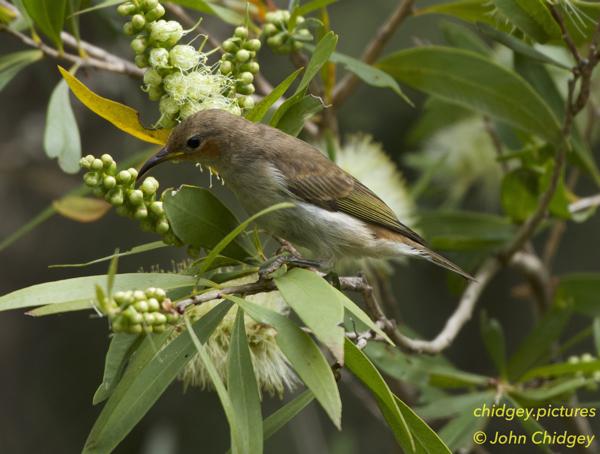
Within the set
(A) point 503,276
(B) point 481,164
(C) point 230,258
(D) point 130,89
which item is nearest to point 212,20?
(D) point 130,89

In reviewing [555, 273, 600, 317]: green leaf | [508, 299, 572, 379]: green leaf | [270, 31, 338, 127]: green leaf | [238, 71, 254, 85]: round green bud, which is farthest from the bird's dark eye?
[555, 273, 600, 317]: green leaf

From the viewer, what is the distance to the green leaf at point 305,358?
161 cm

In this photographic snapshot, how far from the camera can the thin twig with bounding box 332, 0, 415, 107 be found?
291 centimetres

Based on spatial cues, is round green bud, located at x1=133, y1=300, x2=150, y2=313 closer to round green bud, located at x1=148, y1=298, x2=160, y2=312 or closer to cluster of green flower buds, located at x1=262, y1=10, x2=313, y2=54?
round green bud, located at x1=148, y1=298, x2=160, y2=312

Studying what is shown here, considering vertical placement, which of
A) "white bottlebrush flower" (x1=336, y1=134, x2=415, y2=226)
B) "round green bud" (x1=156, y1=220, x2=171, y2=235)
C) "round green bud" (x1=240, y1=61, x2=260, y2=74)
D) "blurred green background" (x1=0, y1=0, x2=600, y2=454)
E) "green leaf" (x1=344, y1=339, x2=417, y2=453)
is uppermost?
"round green bud" (x1=240, y1=61, x2=260, y2=74)

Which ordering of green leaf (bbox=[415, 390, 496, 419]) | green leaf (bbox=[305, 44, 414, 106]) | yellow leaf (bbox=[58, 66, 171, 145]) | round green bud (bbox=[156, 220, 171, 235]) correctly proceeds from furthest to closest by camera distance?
green leaf (bbox=[415, 390, 496, 419]) → green leaf (bbox=[305, 44, 414, 106]) → yellow leaf (bbox=[58, 66, 171, 145]) → round green bud (bbox=[156, 220, 171, 235])

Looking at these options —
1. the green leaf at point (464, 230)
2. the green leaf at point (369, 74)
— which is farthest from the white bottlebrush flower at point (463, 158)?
the green leaf at point (369, 74)

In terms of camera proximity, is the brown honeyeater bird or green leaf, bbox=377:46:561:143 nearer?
the brown honeyeater bird

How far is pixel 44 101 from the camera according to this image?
5.12 meters

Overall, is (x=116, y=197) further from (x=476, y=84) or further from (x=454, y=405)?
(x=454, y=405)

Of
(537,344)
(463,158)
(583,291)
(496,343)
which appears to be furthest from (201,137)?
(463,158)

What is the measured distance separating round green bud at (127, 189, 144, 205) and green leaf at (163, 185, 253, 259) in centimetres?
6

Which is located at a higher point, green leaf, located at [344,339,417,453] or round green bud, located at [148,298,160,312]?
green leaf, located at [344,339,417,453]

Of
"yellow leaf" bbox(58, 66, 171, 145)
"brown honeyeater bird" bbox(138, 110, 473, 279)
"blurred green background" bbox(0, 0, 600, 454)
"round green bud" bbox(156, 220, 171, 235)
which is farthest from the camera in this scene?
"blurred green background" bbox(0, 0, 600, 454)
